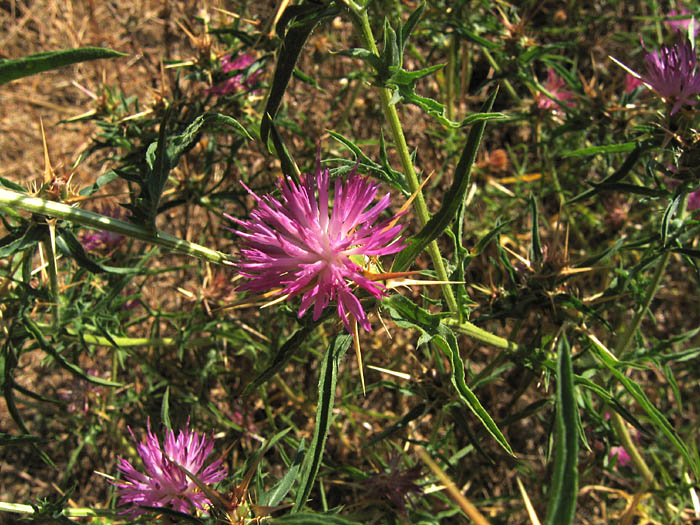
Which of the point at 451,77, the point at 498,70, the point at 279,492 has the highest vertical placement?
the point at 451,77

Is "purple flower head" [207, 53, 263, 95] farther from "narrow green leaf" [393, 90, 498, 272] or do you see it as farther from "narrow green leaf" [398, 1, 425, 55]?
"narrow green leaf" [393, 90, 498, 272]

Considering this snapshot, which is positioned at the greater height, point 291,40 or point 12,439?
point 291,40

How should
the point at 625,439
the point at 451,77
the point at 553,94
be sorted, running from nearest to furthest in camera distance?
the point at 625,439 → the point at 553,94 → the point at 451,77

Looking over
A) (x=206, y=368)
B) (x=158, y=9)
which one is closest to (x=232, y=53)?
(x=206, y=368)

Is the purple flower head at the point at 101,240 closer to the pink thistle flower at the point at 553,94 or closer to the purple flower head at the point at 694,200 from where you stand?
the pink thistle flower at the point at 553,94

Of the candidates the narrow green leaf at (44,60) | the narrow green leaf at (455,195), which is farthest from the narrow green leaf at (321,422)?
the narrow green leaf at (44,60)

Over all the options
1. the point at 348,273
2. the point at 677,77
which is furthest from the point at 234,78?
the point at 677,77

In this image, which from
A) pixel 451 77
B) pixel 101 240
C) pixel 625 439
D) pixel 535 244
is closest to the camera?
pixel 535 244

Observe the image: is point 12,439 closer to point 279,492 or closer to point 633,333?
point 279,492
